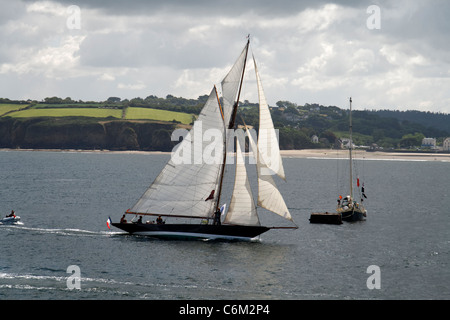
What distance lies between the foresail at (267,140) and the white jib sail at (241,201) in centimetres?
303

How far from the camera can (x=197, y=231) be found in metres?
62.1

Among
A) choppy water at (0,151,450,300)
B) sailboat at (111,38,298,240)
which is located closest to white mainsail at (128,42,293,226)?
sailboat at (111,38,298,240)

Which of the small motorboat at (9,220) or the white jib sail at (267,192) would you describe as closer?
the white jib sail at (267,192)

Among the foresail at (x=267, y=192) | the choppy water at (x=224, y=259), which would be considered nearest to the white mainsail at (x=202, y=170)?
the foresail at (x=267, y=192)

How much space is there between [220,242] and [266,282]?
44.6 feet

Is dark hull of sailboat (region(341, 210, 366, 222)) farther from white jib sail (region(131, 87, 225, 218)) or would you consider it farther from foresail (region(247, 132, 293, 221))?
white jib sail (region(131, 87, 225, 218))

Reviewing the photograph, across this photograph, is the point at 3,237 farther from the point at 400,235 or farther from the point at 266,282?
the point at 400,235

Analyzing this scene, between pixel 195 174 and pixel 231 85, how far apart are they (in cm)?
945

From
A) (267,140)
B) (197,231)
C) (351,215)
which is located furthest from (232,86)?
(351,215)

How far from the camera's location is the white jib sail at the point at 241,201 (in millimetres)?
60438

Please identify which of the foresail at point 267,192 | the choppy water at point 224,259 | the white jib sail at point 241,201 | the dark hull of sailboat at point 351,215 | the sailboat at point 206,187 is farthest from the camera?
the dark hull of sailboat at point 351,215

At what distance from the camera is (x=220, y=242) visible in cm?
6084

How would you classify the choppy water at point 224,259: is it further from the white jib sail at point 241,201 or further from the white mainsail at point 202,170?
the white mainsail at point 202,170
